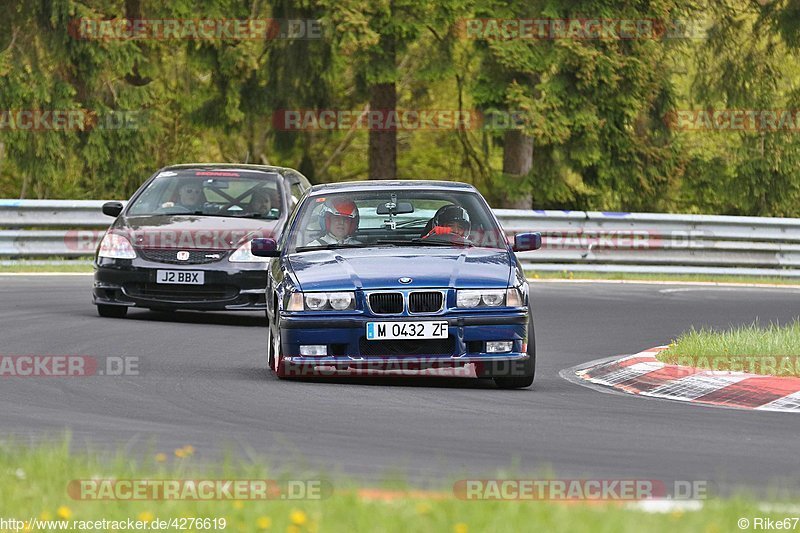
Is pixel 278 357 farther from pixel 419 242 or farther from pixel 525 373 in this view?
pixel 525 373

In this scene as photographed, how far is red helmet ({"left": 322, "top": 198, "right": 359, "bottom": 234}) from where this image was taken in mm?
11930

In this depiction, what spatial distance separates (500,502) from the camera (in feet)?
20.2

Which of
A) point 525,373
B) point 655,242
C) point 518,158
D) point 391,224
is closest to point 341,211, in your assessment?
point 391,224

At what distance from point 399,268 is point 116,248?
18.6 feet

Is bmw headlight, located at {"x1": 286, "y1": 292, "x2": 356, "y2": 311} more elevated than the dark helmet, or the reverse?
the dark helmet

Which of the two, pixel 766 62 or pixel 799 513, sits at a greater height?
pixel 766 62

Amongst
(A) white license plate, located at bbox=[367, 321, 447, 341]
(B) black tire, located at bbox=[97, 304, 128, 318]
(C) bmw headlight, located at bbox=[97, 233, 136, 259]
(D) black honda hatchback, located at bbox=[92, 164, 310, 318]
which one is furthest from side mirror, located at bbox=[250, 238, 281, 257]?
(B) black tire, located at bbox=[97, 304, 128, 318]

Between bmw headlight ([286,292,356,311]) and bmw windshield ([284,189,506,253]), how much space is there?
1019mm

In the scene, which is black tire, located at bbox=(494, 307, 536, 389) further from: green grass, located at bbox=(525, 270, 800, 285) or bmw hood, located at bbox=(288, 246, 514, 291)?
green grass, located at bbox=(525, 270, 800, 285)

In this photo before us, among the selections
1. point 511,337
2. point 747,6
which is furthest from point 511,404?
point 747,6

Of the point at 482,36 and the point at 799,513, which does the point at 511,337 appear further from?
the point at 482,36

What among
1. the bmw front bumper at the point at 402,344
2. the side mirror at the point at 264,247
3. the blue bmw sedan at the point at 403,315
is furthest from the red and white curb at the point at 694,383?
the side mirror at the point at 264,247

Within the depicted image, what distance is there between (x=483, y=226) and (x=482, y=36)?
17.5 meters

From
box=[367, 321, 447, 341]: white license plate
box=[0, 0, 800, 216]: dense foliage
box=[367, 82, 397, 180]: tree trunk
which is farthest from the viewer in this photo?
box=[367, 82, 397, 180]: tree trunk
